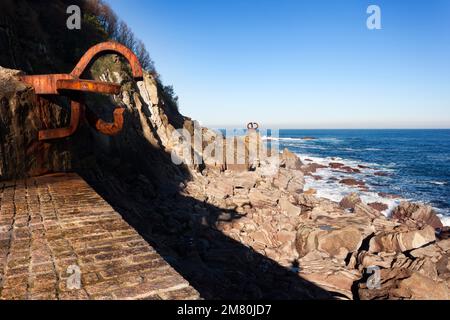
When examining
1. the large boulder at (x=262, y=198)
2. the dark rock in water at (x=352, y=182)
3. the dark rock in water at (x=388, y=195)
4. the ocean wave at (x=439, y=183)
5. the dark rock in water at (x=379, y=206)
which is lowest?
the dark rock in water at (x=379, y=206)

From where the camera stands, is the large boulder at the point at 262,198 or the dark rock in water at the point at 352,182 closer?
the large boulder at the point at 262,198

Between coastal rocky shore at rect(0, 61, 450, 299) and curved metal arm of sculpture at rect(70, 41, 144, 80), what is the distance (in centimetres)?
96

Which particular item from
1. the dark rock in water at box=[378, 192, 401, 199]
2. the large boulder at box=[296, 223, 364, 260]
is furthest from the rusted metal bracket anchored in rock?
the dark rock in water at box=[378, 192, 401, 199]

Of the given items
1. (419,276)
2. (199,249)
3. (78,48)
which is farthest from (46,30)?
(419,276)

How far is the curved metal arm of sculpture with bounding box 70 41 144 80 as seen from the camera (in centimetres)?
469

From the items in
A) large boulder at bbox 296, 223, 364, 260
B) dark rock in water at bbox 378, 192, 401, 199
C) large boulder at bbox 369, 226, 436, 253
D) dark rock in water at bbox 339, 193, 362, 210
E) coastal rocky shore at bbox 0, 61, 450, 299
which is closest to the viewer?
coastal rocky shore at bbox 0, 61, 450, 299

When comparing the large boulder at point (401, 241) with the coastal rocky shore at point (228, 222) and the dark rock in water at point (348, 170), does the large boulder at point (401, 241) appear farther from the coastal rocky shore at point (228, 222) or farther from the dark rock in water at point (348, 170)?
the dark rock in water at point (348, 170)

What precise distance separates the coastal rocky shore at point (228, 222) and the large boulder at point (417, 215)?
0.07m

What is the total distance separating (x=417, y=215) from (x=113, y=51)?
20926 mm

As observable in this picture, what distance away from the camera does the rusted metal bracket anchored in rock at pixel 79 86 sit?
461 centimetres

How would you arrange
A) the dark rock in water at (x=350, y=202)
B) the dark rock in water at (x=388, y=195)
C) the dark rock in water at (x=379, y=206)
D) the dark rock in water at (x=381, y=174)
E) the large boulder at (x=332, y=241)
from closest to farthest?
the large boulder at (x=332, y=241)
the dark rock in water at (x=350, y=202)
the dark rock in water at (x=379, y=206)
the dark rock in water at (x=388, y=195)
the dark rock in water at (x=381, y=174)

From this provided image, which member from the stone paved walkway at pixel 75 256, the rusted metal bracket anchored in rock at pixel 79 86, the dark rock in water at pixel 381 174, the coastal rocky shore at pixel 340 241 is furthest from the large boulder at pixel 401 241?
the dark rock in water at pixel 381 174

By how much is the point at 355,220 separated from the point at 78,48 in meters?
18.3

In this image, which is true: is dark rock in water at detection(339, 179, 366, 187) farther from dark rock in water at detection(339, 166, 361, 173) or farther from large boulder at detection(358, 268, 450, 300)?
large boulder at detection(358, 268, 450, 300)
